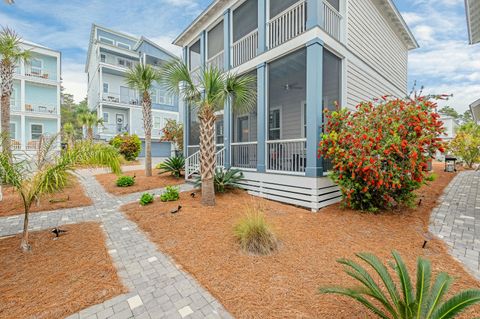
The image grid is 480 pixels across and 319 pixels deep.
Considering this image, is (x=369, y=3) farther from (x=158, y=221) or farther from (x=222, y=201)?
(x=158, y=221)

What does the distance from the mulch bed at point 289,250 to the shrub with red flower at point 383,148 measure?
2.01ft

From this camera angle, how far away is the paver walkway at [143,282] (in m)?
2.38

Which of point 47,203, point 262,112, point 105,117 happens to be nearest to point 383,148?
point 262,112

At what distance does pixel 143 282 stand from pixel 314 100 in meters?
5.52

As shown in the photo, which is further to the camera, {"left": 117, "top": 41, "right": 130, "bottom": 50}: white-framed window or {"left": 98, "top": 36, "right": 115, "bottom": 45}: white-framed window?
{"left": 117, "top": 41, "right": 130, "bottom": 50}: white-framed window

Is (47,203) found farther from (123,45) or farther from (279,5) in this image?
(123,45)

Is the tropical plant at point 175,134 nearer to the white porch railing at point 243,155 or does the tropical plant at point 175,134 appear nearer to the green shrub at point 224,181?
the white porch railing at point 243,155

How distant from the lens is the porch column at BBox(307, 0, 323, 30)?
5.93 m

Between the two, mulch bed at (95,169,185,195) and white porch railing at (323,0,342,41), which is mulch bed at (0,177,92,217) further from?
white porch railing at (323,0,342,41)

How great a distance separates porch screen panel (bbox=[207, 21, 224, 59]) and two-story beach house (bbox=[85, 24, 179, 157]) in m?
13.3

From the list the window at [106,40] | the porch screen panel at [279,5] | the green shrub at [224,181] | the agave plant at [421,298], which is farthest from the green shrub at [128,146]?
the agave plant at [421,298]

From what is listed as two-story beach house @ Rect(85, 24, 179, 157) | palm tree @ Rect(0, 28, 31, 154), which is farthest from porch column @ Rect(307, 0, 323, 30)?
two-story beach house @ Rect(85, 24, 179, 157)

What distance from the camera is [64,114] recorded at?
35562 mm

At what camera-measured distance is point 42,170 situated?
13.1 feet
